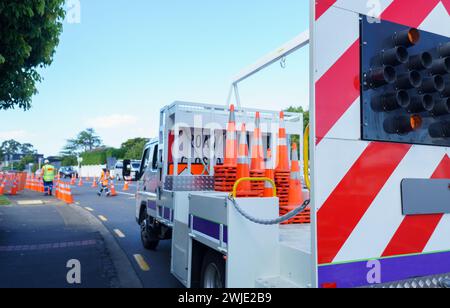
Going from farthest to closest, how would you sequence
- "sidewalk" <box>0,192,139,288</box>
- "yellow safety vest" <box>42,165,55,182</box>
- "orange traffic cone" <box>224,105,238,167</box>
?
"yellow safety vest" <box>42,165,55,182</box> → "sidewalk" <box>0,192,139,288</box> → "orange traffic cone" <box>224,105,238,167</box>

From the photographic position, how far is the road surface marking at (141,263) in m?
6.20

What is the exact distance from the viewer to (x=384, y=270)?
2.24 meters

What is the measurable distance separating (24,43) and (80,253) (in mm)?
4240

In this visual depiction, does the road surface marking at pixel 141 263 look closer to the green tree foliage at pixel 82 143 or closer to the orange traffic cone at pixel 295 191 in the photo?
the orange traffic cone at pixel 295 191

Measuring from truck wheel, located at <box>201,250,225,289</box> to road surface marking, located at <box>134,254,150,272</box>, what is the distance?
9.47ft

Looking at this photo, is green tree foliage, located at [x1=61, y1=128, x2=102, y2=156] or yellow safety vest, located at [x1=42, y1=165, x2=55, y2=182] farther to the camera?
green tree foliage, located at [x1=61, y1=128, x2=102, y2=156]

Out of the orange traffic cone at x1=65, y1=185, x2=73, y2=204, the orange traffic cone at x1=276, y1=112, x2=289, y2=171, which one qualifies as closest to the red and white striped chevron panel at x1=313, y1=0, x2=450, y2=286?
the orange traffic cone at x1=276, y1=112, x2=289, y2=171

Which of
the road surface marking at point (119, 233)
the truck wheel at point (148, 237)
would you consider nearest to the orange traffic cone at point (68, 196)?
the road surface marking at point (119, 233)

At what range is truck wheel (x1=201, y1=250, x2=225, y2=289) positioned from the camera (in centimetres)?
319

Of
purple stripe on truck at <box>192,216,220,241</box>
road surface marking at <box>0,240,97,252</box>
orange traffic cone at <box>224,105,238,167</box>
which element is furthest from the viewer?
road surface marking at <box>0,240,97,252</box>

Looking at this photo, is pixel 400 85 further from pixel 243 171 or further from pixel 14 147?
pixel 14 147

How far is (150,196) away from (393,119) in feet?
17.0

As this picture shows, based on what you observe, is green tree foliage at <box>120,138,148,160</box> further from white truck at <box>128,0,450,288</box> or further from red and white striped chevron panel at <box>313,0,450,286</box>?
red and white striped chevron panel at <box>313,0,450,286</box>
